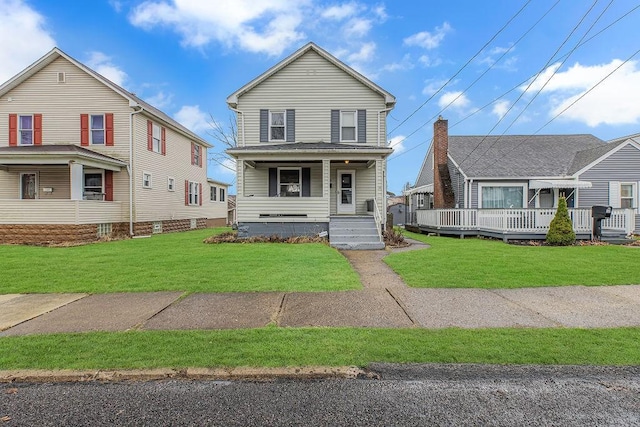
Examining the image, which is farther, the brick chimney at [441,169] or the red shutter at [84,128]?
the brick chimney at [441,169]

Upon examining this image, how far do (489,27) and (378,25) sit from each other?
6.97 metres

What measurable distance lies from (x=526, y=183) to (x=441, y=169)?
4571 mm

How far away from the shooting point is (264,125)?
16.3 m

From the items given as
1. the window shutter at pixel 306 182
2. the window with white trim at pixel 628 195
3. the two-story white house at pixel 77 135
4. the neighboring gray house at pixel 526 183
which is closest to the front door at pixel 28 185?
the two-story white house at pixel 77 135

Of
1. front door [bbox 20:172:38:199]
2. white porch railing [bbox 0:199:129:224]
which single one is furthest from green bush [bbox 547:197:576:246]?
front door [bbox 20:172:38:199]

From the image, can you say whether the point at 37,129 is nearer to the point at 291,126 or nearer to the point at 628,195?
the point at 291,126

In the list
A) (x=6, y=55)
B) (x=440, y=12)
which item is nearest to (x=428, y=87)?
(x=440, y=12)

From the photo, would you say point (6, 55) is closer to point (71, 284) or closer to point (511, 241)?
point (71, 284)

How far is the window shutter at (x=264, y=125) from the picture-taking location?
1633 cm

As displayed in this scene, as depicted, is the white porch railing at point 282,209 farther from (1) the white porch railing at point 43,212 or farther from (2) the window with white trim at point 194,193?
(2) the window with white trim at point 194,193

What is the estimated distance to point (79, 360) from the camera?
11.5 feet

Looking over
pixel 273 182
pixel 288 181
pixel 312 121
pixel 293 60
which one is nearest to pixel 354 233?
pixel 288 181

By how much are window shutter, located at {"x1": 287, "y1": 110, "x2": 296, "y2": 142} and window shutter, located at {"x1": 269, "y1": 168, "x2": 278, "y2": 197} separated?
1718 millimetres

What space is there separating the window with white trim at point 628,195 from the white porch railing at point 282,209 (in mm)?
15841
